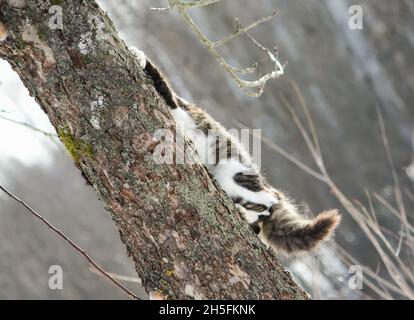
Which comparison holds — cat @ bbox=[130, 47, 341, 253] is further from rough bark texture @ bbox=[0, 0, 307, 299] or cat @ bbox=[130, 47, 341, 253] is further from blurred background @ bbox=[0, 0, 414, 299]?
blurred background @ bbox=[0, 0, 414, 299]

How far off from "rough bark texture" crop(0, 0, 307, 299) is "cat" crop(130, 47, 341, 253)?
81 centimetres

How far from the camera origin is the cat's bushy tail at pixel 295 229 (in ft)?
7.88

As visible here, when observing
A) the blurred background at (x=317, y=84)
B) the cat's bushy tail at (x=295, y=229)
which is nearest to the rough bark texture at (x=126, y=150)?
the cat's bushy tail at (x=295, y=229)

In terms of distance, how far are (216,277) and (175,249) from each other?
132 millimetres

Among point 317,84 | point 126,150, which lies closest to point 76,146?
point 126,150

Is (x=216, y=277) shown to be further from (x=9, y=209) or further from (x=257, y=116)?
(x=9, y=209)

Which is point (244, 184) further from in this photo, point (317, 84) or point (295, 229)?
point (317, 84)

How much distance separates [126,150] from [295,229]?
44.3 inches

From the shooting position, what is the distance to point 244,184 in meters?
2.64

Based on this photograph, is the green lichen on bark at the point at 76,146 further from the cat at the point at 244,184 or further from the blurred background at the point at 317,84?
the blurred background at the point at 317,84

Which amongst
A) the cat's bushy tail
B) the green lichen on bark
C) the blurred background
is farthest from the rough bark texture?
the blurred background

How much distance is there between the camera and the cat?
2.53 meters

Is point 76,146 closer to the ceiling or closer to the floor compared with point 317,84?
closer to the floor

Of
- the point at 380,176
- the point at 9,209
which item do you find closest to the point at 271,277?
the point at 380,176
